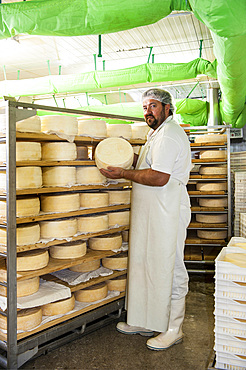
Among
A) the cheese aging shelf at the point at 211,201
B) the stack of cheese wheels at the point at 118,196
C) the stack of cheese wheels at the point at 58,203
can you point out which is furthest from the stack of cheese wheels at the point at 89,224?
the cheese aging shelf at the point at 211,201

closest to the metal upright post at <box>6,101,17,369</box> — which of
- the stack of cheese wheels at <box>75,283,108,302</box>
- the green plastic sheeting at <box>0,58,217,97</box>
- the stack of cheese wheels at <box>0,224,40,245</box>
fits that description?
the stack of cheese wheels at <box>0,224,40,245</box>

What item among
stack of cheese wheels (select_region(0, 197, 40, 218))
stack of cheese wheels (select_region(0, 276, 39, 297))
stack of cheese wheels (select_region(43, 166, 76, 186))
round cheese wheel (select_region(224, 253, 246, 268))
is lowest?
stack of cheese wheels (select_region(0, 276, 39, 297))

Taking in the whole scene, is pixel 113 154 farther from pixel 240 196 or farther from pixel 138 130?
pixel 240 196

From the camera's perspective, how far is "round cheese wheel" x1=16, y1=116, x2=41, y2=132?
2.43m

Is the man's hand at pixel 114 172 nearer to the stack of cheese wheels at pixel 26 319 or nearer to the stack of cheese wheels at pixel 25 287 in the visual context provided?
the stack of cheese wheels at pixel 25 287

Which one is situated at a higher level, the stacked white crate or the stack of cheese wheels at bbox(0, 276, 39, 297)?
the stacked white crate

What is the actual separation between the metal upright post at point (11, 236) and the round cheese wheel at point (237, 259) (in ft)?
4.38

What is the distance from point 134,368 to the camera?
7.75ft

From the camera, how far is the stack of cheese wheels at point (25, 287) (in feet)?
7.94

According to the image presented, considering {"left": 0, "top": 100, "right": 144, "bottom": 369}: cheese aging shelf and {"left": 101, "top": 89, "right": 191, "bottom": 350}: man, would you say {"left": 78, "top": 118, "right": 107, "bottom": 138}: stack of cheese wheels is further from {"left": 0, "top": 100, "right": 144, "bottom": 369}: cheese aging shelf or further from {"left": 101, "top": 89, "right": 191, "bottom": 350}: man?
{"left": 101, "top": 89, "right": 191, "bottom": 350}: man

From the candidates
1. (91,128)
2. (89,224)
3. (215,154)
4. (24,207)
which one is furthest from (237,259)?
(215,154)

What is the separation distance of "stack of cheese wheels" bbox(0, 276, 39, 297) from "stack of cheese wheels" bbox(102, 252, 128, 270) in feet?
2.42

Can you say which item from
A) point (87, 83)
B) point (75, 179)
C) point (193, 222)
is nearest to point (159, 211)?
point (75, 179)

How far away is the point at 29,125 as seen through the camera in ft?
8.16
